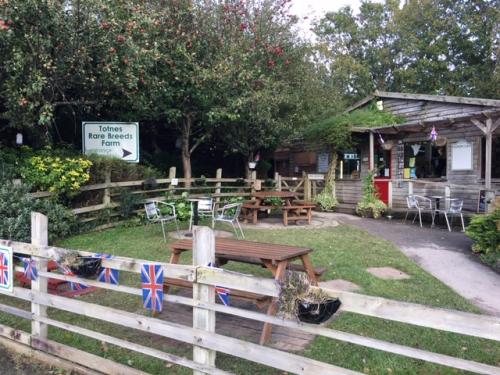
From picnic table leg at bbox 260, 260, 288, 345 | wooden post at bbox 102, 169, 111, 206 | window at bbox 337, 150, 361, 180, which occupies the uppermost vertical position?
window at bbox 337, 150, 361, 180

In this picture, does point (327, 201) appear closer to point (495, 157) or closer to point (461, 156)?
point (461, 156)

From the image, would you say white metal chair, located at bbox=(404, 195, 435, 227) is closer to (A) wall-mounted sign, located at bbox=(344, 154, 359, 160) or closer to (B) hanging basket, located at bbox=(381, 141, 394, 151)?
(B) hanging basket, located at bbox=(381, 141, 394, 151)

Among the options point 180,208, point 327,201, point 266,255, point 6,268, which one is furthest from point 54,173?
point 327,201

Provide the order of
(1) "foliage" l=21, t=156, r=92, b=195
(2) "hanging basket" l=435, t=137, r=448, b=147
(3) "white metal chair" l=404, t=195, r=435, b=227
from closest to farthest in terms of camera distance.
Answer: (1) "foliage" l=21, t=156, r=92, b=195, (3) "white metal chair" l=404, t=195, r=435, b=227, (2) "hanging basket" l=435, t=137, r=448, b=147

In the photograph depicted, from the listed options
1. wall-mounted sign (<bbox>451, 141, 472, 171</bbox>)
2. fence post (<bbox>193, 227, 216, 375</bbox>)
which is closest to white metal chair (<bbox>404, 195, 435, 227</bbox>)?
wall-mounted sign (<bbox>451, 141, 472, 171</bbox>)

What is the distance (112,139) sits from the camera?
906 centimetres

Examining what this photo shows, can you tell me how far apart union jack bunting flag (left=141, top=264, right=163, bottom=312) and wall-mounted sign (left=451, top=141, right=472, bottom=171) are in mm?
11031

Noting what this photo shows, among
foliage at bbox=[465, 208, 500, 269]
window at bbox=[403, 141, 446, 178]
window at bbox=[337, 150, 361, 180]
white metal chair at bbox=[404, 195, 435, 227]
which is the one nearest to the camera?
foliage at bbox=[465, 208, 500, 269]

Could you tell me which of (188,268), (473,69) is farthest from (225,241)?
(473,69)

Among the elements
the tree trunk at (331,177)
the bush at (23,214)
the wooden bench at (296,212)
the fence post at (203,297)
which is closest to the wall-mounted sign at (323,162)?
the tree trunk at (331,177)

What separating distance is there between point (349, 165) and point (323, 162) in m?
1.11

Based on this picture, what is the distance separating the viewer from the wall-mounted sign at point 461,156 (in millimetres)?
11695

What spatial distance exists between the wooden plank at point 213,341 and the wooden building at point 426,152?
8.71 metres

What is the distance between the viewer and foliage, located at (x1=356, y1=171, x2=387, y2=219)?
500 inches
